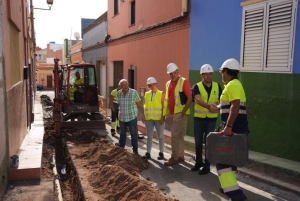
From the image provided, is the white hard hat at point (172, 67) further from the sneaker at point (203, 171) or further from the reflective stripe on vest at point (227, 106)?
the sneaker at point (203, 171)

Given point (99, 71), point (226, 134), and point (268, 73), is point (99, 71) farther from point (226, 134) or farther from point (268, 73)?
point (226, 134)

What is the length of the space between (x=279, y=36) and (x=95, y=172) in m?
4.42

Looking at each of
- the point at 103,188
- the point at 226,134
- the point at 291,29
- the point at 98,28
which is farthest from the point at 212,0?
the point at 98,28

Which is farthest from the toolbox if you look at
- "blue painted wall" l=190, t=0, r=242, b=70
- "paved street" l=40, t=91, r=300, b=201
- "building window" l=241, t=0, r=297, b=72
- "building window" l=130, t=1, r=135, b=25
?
"building window" l=130, t=1, r=135, b=25

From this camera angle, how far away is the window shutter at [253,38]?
20.0 feet

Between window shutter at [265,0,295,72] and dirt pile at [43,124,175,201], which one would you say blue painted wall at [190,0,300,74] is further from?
dirt pile at [43,124,175,201]

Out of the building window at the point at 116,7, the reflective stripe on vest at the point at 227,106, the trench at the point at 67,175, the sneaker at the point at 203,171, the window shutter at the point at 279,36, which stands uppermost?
the building window at the point at 116,7

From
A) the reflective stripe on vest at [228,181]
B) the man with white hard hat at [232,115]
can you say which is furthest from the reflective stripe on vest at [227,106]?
the reflective stripe on vest at [228,181]

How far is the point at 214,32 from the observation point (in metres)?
7.54

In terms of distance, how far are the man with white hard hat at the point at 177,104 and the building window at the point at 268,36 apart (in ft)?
5.31

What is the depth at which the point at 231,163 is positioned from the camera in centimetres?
400

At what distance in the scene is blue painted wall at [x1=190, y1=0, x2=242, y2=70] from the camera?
6801 mm

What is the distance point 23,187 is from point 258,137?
4518 mm

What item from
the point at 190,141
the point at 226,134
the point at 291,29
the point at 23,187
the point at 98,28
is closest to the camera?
the point at 226,134
